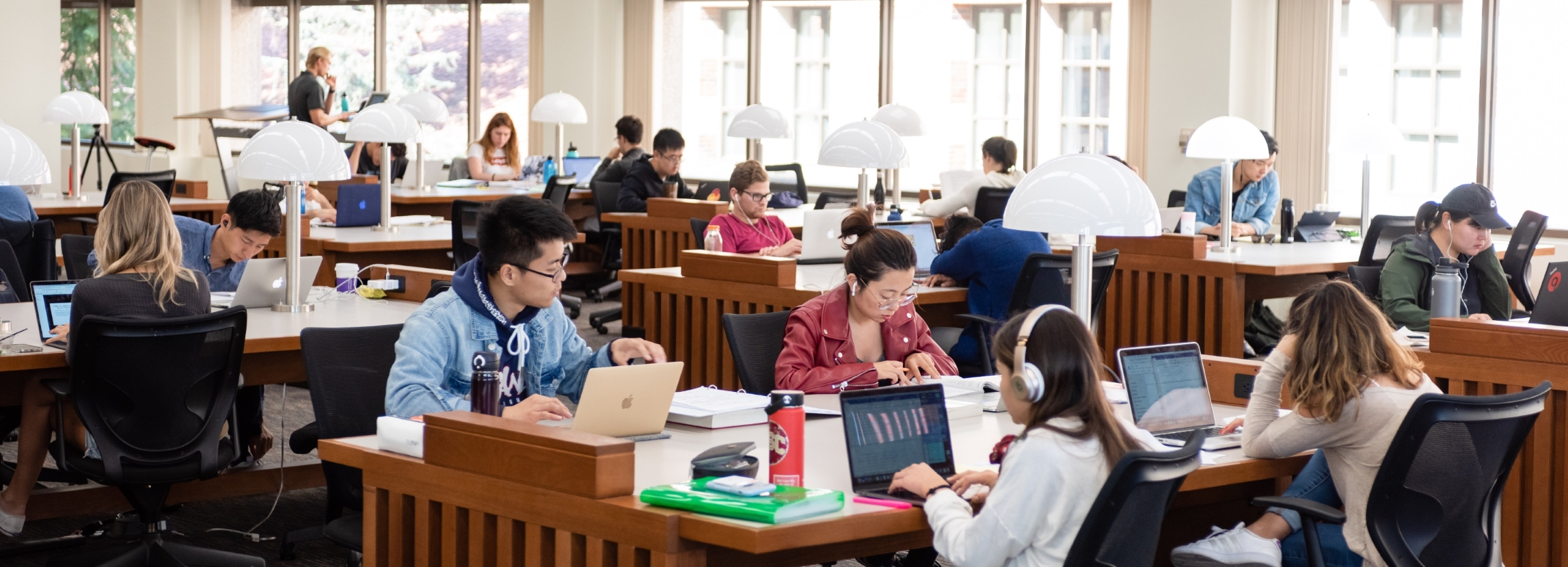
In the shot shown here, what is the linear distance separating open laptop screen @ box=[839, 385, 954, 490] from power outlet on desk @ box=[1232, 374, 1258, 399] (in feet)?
4.11

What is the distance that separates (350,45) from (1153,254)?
31.1ft

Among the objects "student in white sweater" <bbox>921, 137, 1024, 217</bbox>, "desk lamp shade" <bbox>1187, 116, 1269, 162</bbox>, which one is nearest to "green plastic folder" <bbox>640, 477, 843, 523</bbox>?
"desk lamp shade" <bbox>1187, 116, 1269, 162</bbox>

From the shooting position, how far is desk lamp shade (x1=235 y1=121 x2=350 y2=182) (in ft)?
14.1

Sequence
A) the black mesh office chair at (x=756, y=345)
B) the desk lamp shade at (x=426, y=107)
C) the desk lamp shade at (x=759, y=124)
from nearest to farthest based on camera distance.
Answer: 1. the black mesh office chair at (x=756, y=345)
2. the desk lamp shade at (x=759, y=124)
3. the desk lamp shade at (x=426, y=107)

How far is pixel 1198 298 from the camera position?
6188mm

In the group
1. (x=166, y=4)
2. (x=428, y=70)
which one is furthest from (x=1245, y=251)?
(x=166, y=4)

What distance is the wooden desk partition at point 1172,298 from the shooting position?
6.07 m

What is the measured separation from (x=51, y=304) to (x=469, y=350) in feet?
4.93

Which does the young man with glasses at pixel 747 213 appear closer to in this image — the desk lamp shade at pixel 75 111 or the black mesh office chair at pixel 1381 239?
the black mesh office chair at pixel 1381 239

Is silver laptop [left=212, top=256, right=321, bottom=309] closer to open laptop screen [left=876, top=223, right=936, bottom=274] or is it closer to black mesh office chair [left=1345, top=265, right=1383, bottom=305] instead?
open laptop screen [left=876, top=223, right=936, bottom=274]

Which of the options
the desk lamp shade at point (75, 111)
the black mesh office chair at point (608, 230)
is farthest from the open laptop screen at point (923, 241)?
the desk lamp shade at point (75, 111)

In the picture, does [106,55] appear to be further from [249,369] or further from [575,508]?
[575,508]

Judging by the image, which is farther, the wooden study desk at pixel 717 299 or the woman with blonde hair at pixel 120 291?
the wooden study desk at pixel 717 299

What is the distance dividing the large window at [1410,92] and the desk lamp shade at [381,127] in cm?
514
